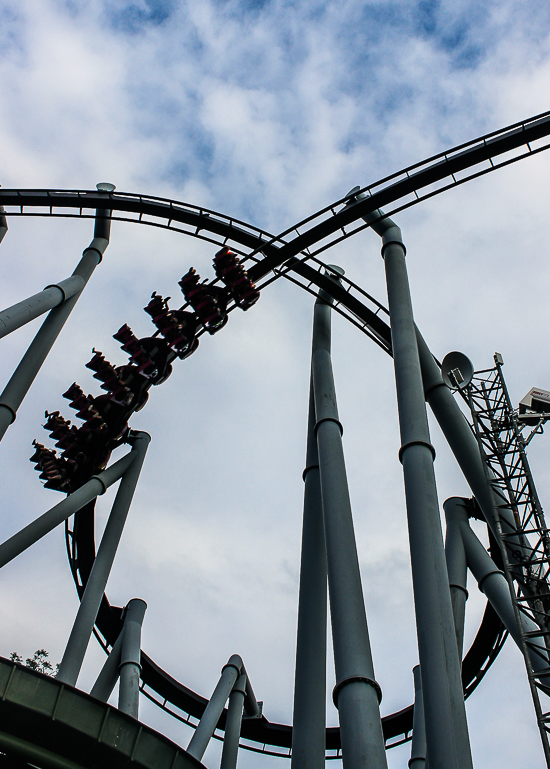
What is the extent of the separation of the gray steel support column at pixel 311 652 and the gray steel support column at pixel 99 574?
3.87 metres

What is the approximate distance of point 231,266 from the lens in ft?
46.9

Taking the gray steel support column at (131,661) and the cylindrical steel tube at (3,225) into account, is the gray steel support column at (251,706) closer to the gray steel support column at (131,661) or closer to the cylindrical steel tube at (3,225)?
the gray steel support column at (131,661)

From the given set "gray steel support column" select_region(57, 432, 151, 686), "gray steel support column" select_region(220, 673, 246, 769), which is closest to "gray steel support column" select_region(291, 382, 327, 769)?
"gray steel support column" select_region(57, 432, 151, 686)

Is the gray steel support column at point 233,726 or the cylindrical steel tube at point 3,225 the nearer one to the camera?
the cylindrical steel tube at point 3,225

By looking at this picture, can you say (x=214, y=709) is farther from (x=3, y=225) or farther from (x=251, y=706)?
(x=3, y=225)

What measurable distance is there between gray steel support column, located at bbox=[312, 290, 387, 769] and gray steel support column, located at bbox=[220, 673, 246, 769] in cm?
880

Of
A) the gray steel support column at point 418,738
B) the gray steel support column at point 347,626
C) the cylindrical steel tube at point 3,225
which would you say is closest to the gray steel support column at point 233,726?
the gray steel support column at point 418,738

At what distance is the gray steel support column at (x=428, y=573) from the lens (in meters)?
5.78

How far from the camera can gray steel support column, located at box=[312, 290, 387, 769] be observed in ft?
20.2

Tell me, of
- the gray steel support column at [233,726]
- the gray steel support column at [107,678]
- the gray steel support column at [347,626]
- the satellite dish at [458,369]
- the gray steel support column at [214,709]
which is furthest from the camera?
the gray steel support column at [233,726]

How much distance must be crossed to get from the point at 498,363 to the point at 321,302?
3.65 m

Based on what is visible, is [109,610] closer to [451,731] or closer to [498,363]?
[498,363]

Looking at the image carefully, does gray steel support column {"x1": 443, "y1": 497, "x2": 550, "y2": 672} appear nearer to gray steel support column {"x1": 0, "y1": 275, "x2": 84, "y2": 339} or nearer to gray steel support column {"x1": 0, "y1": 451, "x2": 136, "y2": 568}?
gray steel support column {"x1": 0, "y1": 451, "x2": 136, "y2": 568}

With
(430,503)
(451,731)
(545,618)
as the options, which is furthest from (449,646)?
(545,618)
